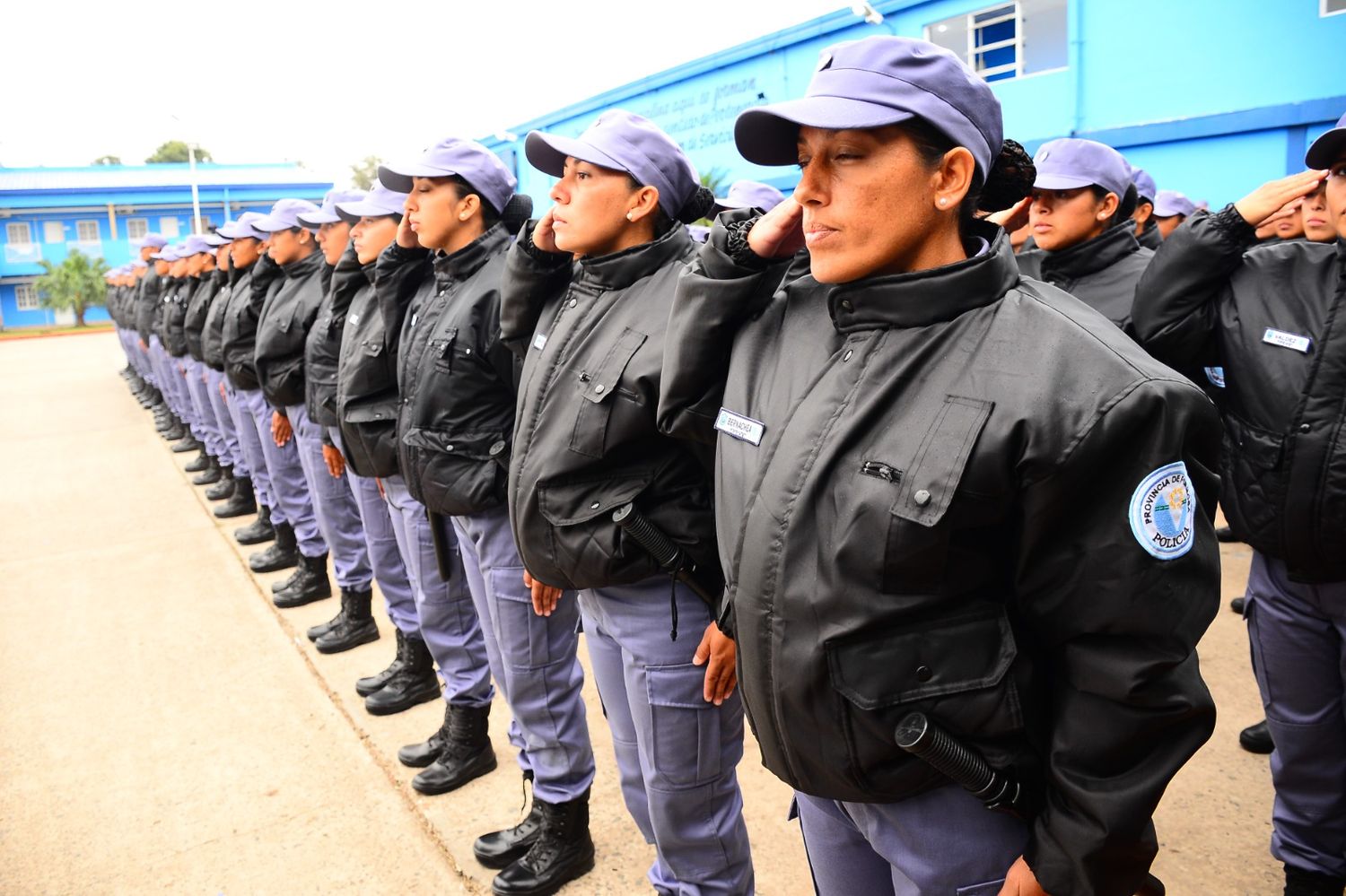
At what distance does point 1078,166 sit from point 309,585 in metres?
4.75

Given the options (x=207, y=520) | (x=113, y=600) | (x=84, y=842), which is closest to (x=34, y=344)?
(x=207, y=520)

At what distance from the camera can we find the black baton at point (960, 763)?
151 centimetres

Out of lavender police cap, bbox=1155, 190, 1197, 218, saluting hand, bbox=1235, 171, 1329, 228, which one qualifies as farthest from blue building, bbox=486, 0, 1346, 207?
saluting hand, bbox=1235, 171, 1329, 228

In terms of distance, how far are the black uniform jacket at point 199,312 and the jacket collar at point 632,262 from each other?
6655 millimetres

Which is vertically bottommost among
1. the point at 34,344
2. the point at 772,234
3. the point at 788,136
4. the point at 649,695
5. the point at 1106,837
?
the point at 34,344

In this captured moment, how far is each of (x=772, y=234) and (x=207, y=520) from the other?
744cm

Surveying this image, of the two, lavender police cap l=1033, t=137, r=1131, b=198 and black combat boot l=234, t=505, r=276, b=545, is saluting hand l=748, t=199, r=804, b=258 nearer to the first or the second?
lavender police cap l=1033, t=137, r=1131, b=198

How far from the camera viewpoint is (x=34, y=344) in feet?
99.2

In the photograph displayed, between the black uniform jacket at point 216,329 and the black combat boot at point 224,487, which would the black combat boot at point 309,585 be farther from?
the black combat boot at point 224,487

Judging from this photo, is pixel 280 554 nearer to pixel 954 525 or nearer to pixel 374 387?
pixel 374 387

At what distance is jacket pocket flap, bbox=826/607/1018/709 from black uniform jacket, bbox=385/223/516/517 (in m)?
1.95

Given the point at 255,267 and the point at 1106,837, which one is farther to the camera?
the point at 255,267

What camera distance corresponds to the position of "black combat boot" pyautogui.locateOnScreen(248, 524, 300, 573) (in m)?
6.66

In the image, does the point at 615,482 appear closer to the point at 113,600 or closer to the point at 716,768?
the point at 716,768
